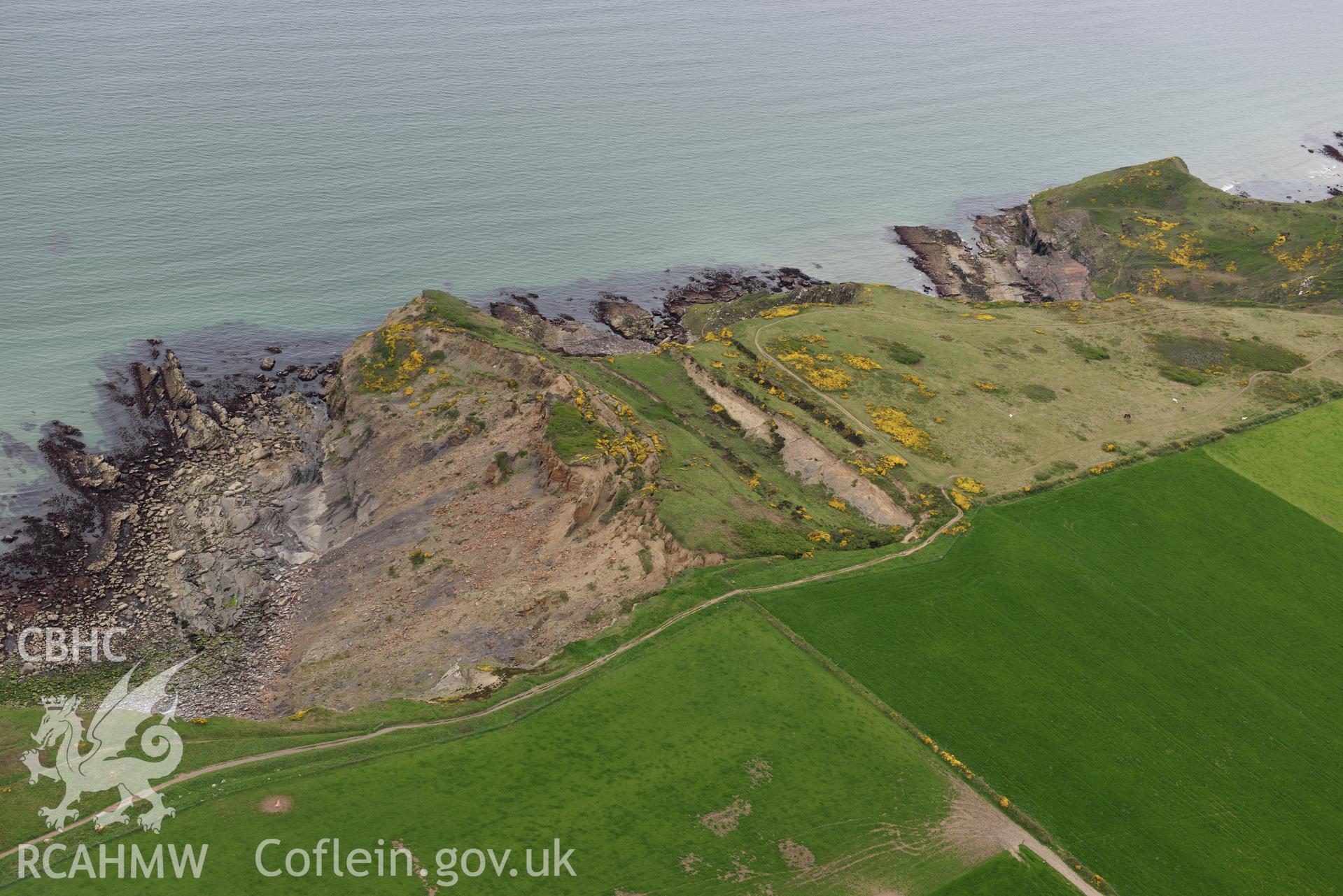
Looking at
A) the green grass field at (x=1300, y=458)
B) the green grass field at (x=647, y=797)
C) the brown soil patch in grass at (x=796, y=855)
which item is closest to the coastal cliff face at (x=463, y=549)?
the green grass field at (x=647, y=797)

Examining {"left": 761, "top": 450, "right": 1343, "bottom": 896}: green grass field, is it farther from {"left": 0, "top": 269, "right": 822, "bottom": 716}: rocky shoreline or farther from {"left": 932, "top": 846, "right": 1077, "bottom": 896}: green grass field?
{"left": 0, "top": 269, "right": 822, "bottom": 716}: rocky shoreline

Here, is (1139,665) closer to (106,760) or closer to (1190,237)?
(106,760)

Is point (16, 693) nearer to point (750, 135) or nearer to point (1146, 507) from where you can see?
point (1146, 507)

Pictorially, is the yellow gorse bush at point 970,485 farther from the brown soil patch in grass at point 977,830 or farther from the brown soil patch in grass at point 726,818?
the brown soil patch in grass at point 726,818

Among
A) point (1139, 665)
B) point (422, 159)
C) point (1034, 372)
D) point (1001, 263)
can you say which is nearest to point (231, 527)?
point (1139, 665)

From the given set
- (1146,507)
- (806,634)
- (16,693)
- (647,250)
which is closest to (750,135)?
(647,250)

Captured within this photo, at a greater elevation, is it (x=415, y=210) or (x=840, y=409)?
(x=415, y=210)
